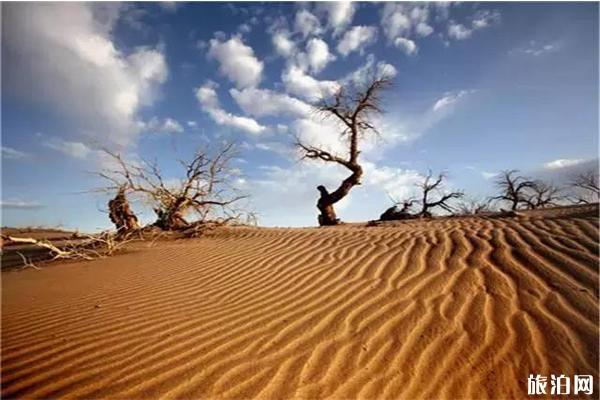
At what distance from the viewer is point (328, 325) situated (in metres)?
3.47

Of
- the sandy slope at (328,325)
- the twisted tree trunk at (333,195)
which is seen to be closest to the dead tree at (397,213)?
the twisted tree trunk at (333,195)

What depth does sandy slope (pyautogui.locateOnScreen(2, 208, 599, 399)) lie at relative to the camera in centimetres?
271

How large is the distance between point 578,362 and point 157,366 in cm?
314

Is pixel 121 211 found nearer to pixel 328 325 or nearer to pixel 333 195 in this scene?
pixel 333 195

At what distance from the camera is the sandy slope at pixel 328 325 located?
8.91ft

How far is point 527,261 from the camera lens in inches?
173

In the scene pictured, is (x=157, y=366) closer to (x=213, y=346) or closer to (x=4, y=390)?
(x=213, y=346)

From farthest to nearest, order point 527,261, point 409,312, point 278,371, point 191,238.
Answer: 1. point 191,238
2. point 527,261
3. point 409,312
4. point 278,371

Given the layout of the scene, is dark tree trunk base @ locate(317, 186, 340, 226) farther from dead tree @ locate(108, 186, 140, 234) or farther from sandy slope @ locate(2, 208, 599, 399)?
sandy slope @ locate(2, 208, 599, 399)

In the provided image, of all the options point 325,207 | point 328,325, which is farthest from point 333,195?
point 328,325

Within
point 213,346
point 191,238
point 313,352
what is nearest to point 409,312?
point 313,352

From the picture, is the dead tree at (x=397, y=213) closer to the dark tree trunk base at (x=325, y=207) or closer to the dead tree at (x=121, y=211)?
the dark tree trunk base at (x=325, y=207)

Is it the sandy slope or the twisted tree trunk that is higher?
the twisted tree trunk

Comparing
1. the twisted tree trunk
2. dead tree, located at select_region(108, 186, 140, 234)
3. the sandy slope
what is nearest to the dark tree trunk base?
the twisted tree trunk
